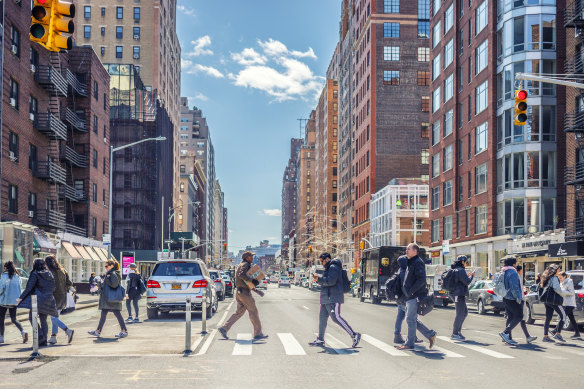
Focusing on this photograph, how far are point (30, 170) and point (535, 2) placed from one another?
3409 cm

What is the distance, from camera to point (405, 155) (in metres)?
86.6

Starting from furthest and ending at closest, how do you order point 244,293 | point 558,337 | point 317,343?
point 558,337 < point 244,293 < point 317,343

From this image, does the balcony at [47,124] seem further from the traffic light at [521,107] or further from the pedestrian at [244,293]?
the traffic light at [521,107]

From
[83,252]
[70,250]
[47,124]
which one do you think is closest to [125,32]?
[83,252]

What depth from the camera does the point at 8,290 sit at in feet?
47.0

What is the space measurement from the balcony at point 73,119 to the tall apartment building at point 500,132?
98.1 feet

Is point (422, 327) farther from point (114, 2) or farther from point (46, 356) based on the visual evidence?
point (114, 2)

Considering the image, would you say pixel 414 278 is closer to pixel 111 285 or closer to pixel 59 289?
pixel 111 285

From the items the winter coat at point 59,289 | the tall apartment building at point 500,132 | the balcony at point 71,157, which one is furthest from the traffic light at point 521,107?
the balcony at point 71,157

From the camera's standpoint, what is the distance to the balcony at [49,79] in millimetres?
41781

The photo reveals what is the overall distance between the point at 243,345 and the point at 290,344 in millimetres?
1005

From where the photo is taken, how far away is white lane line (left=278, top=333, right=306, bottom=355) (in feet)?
42.3

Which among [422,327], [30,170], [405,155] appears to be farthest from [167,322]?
[405,155]

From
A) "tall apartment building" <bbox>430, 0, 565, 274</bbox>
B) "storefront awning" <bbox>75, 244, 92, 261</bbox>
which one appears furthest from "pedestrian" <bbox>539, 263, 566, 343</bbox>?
"storefront awning" <bbox>75, 244, 92, 261</bbox>
